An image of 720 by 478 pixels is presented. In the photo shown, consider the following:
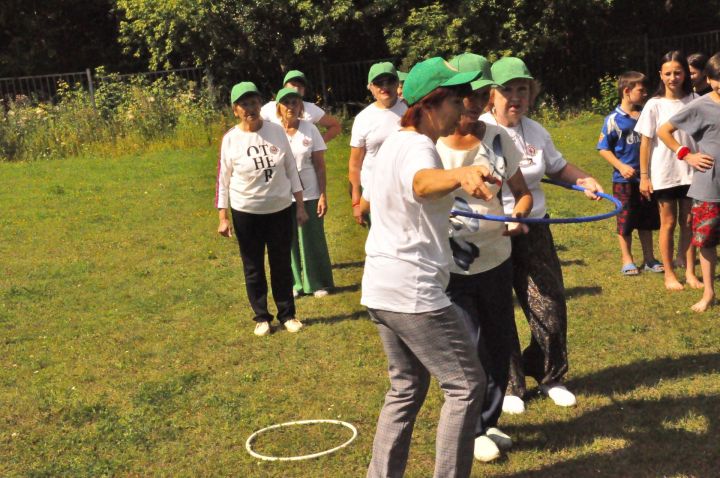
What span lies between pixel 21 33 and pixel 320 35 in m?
13.0

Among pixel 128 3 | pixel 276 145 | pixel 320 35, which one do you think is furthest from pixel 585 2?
pixel 276 145

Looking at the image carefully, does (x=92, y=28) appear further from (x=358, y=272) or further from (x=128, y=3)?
(x=358, y=272)

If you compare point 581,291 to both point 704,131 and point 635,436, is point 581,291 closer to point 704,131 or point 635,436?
point 704,131

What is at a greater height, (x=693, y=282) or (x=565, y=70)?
(x=565, y=70)

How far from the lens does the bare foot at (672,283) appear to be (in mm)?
8445

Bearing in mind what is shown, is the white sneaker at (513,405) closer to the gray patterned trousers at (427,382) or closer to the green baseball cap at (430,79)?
the gray patterned trousers at (427,382)

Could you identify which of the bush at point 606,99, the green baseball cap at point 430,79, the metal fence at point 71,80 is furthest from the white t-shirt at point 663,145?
the metal fence at point 71,80

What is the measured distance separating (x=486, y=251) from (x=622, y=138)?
4.48 meters

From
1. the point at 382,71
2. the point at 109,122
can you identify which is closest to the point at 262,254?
the point at 382,71

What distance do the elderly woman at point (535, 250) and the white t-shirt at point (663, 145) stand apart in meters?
3.02

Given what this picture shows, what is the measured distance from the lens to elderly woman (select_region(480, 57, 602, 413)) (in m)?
5.45

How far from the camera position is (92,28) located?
35.6 meters

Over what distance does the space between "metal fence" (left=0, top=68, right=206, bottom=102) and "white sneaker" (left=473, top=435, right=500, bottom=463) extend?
21619mm

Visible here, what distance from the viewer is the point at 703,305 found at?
7.67m
